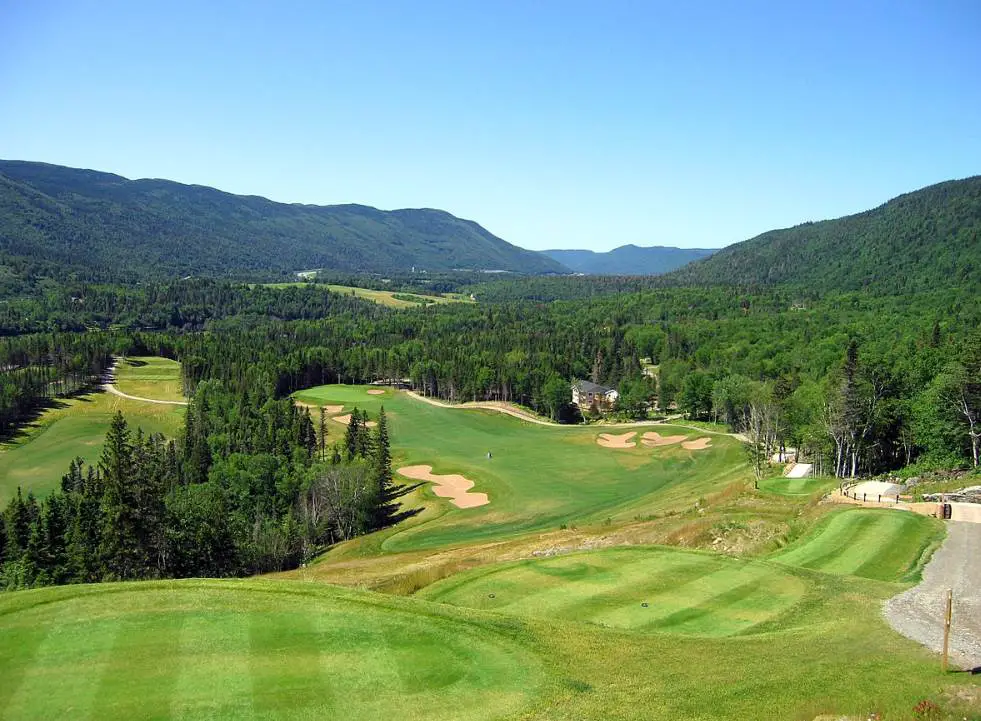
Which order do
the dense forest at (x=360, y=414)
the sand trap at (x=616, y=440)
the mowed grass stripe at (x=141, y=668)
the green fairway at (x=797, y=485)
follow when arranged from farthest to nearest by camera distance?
1. the sand trap at (x=616, y=440)
2. the dense forest at (x=360, y=414)
3. the green fairway at (x=797, y=485)
4. the mowed grass stripe at (x=141, y=668)

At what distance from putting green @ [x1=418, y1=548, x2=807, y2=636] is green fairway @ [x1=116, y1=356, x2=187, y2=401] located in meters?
118

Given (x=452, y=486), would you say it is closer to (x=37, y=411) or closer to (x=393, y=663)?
(x=393, y=663)

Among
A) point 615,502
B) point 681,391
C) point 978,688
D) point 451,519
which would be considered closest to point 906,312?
point 681,391

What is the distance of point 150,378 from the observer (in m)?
146

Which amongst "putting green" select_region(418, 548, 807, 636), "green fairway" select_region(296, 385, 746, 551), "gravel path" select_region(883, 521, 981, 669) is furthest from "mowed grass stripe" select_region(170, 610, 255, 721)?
"green fairway" select_region(296, 385, 746, 551)

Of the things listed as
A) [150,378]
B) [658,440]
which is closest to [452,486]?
[658,440]

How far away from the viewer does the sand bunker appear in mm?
66250

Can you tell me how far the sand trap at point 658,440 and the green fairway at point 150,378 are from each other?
88871mm

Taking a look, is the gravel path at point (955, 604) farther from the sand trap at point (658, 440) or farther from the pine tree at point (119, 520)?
the sand trap at point (658, 440)

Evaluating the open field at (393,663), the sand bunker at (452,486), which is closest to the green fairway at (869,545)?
the open field at (393,663)

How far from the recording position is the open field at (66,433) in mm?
87062

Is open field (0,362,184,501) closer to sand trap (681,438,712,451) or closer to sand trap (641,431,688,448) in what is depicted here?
sand trap (641,431,688,448)

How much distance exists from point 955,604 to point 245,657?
2172 cm

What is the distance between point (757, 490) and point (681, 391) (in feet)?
210
